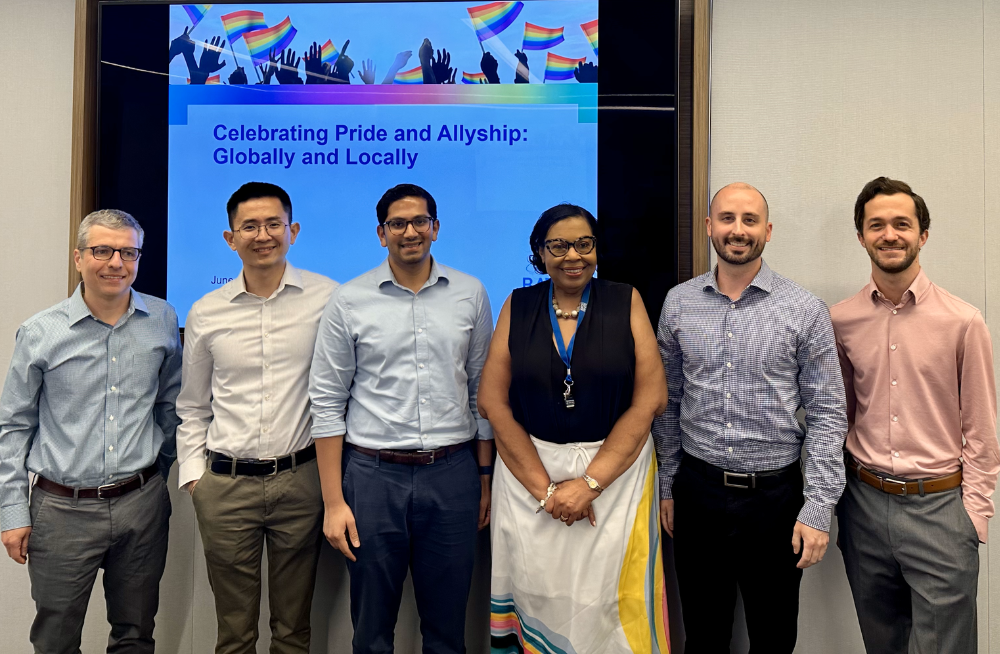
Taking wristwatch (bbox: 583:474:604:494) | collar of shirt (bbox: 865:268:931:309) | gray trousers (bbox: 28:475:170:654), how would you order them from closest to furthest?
wristwatch (bbox: 583:474:604:494) → collar of shirt (bbox: 865:268:931:309) → gray trousers (bbox: 28:475:170:654)

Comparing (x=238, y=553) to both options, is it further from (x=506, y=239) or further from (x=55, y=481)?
(x=506, y=239)

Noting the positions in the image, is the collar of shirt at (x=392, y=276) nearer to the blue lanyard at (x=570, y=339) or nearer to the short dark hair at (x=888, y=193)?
the blue lanyard at (x=570, y=339)

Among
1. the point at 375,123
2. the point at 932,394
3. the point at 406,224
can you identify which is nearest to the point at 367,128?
the point at 375,123

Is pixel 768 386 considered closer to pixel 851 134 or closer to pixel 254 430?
pixel 851 134

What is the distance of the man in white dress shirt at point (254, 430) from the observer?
223 cm

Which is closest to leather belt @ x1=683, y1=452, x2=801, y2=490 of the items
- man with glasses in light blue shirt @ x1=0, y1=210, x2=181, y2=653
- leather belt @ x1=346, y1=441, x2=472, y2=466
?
leather belt @ x1=346, y1=441, x2=472, y2=466

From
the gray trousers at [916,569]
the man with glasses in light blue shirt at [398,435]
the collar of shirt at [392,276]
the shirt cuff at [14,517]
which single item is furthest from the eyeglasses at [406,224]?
the gray trousers at [916,569]

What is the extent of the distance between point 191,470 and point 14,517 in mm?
570

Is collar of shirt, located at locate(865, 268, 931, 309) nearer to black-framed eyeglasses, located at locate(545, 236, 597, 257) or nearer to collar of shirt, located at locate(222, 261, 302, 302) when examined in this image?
black-framed eyeglasses, located at locate(545, 236, 597, 257)

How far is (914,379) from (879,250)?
1.39 feet

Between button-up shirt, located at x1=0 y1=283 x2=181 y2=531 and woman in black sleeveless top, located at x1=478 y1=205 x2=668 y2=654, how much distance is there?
124 cm

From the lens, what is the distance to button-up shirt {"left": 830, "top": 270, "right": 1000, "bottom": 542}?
2.02 metres

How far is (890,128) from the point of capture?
2.58m

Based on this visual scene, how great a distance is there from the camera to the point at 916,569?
2.02 meters
